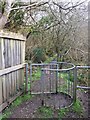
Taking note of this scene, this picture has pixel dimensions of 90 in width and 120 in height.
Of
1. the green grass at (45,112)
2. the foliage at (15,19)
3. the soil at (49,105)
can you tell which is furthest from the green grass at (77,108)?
the foliage at (15,19)

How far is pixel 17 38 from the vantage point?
173 inches

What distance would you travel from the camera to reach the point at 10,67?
3984mm

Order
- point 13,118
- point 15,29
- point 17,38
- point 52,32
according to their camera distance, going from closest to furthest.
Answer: point 13,118 → point 17,38 → point 15,29 → point 52,32

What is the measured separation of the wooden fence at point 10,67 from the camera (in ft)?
11.9

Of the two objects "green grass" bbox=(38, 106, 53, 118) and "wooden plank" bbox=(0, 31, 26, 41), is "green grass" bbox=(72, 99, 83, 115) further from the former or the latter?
"wooden plank" bbox=(0, 31, 26, 41)

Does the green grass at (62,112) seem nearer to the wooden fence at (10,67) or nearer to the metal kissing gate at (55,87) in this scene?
the metal kissing gate at (55,87)

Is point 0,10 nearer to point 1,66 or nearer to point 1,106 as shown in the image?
point 1,66

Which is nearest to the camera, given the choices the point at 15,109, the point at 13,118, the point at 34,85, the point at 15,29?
the point at 13,118

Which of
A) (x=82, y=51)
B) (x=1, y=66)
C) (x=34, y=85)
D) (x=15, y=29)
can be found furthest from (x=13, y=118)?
(x=82, y=51)

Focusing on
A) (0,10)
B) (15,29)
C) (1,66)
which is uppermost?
(0,10)

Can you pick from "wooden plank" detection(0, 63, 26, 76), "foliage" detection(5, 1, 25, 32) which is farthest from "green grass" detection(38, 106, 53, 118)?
"foliage" detection(5, 1, 25, 32)

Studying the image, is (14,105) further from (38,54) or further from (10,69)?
(38,54)

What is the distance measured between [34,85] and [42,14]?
3920 mm

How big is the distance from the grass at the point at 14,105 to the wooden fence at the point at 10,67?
103 mm
